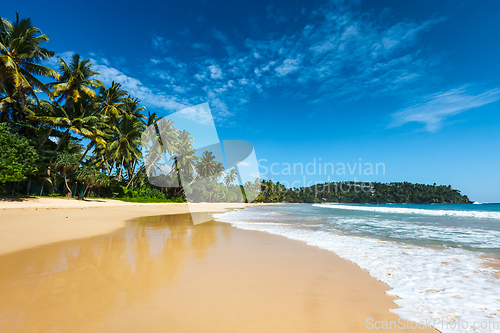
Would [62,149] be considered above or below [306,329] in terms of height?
above

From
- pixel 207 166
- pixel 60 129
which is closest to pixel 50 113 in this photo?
pixel 60 129

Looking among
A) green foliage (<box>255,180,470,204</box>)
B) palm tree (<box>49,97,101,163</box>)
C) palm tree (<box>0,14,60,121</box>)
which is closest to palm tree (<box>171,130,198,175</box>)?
palm tree (<box>49,97,101,163</box>)

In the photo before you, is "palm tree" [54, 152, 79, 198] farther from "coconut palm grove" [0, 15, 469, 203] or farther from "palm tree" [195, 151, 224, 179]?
"palm tree" [195, 151, 224, 179]

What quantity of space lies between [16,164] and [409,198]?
448 feet

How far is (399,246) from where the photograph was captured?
232 inches

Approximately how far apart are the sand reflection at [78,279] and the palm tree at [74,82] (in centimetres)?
2232

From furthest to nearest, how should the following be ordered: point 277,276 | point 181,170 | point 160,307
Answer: point 181,170, point 277,276, point 160,307

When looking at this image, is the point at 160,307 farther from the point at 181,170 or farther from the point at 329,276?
the point at 181,170

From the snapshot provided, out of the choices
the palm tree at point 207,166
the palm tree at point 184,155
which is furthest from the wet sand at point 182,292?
the palm tree at point 207,166

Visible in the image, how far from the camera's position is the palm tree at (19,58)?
15945 mm

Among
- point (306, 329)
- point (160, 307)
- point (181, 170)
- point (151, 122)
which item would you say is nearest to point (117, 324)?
point (160, 307)

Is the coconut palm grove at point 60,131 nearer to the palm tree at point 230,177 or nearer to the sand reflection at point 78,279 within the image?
the sand reflection at point 78,279

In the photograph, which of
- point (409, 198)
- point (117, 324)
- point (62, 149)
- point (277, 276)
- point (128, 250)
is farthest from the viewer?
point (409, 198)

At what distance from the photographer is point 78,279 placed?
3131mm
